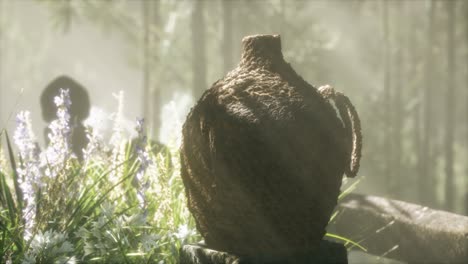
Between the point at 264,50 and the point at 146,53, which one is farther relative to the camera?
the point at 146,53

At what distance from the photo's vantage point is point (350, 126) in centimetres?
337

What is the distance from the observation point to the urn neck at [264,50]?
132 inches

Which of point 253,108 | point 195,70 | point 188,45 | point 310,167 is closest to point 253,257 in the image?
point 310,167

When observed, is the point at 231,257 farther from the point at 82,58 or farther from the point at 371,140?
the point at 82,58

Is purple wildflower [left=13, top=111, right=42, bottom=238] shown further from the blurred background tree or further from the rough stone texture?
the blurred background tree

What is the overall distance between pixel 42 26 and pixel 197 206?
70716 mm

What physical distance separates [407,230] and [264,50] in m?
2.73

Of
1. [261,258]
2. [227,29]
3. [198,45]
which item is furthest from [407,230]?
[227,29]

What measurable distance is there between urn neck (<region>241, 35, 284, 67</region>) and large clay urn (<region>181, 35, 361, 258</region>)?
4.6 inches

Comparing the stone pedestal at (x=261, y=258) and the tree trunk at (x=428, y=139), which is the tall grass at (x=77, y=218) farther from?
the tree trunk at (x=428, y=139)

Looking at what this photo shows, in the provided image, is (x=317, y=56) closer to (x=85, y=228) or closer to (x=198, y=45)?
(x=198, y=45)

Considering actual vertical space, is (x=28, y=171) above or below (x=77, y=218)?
above

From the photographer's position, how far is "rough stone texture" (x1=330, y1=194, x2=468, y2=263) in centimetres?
481

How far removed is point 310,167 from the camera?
3.01m
